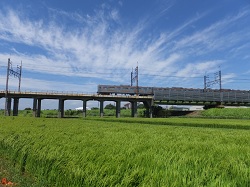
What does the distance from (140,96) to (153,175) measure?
7663 centimetres

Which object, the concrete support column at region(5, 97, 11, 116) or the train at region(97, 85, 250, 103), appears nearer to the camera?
the concrete support column at region(5, 97, 11, 116)

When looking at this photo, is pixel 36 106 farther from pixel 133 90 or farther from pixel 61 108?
pixel 133 90

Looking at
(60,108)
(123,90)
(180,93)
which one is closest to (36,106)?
(60,108)

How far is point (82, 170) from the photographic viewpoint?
4402mm

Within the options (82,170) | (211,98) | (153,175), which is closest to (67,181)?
(82,170)

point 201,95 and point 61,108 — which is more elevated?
point 201,95

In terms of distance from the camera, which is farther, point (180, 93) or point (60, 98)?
point (180, 93)

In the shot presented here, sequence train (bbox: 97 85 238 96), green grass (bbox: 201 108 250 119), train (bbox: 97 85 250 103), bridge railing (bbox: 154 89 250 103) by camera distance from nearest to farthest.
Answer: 1. green grass (bbox: 201 108 250 119)
2. train (bbox: 97 85 238 96)
3. train (bbox: 97 85 250 103)
4. bridge railing (bbox: 154 89 250 103)

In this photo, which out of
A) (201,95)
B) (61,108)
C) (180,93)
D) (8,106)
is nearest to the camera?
(8,106)

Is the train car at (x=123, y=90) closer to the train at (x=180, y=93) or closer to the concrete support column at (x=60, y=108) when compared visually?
the train at (x=180, y=93)

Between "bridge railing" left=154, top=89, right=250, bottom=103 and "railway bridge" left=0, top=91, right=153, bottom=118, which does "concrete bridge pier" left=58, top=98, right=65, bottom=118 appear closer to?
"railway bridge" left=0, top=91, right=153, bottom=118

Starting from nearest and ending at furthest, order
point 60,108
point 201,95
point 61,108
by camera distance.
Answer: point 60,108 < point 61,108 < point 201,95

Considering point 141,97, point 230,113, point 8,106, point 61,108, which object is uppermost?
point 141,97

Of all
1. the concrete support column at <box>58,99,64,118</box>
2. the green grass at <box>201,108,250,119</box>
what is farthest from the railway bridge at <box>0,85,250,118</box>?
the green grass at <box>201,108,250,119</box>
